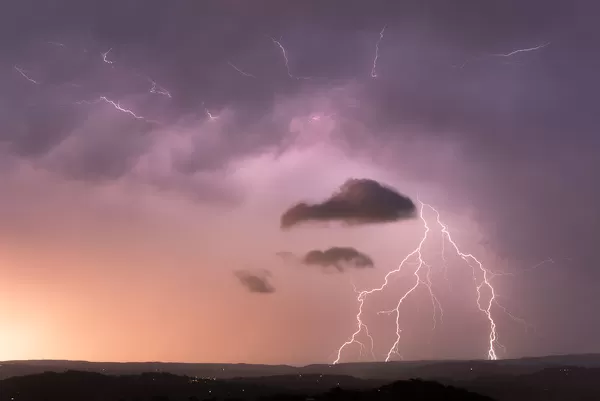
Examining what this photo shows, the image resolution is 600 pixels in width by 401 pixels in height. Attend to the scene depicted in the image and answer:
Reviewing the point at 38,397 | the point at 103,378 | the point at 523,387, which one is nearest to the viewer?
the point at 38,397

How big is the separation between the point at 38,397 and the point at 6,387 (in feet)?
29.7

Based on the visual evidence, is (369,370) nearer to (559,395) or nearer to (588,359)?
(588,359)

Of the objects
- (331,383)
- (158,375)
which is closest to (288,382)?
(331,383)

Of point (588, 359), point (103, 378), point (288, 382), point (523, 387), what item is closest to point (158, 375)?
point (103, 378)

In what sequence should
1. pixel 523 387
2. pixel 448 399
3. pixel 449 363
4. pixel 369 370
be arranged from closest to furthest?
1. pixel 448 399
2. pixel 523 387
3. pixel 449 363
4. pixel 369 370

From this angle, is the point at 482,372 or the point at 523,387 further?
the point at 482,372

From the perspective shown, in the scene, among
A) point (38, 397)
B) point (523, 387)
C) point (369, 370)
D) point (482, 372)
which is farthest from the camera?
point (369, 370)

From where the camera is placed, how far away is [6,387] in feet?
314

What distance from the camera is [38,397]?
9000 cm

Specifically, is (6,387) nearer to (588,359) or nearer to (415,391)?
(415,391)

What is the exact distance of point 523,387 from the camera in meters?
114

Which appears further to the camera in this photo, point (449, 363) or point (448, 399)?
point (449, 363)

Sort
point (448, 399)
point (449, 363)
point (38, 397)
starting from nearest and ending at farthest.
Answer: point (448, 399)
point (38, 397)
point (449, 363)

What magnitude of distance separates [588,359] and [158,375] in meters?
111
